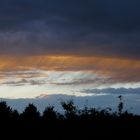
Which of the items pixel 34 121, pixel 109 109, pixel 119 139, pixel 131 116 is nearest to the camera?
pixel 119 139

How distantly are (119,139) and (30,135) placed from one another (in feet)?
19.5

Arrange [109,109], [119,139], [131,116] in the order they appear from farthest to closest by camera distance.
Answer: [109,109] < [131,116] < [119,139]

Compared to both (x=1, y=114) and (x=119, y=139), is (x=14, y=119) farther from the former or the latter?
(x=119, y=139)

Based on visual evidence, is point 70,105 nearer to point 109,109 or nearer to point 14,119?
point 109,109

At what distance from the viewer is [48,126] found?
36.6 m

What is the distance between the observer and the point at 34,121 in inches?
1513

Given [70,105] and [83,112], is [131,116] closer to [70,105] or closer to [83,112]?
[83,112]

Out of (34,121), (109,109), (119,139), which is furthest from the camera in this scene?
(109,109)

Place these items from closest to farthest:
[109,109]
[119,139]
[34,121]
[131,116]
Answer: [119,139] < [34,121] < [131,116] < [109,109]

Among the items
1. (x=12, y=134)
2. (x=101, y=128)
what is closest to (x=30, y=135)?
(x=12, y=134)

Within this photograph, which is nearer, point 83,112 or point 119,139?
point 119,139

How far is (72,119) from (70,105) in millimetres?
7273

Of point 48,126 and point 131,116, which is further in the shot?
point 131,116

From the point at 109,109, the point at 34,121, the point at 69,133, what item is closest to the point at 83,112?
the point at 109,109
